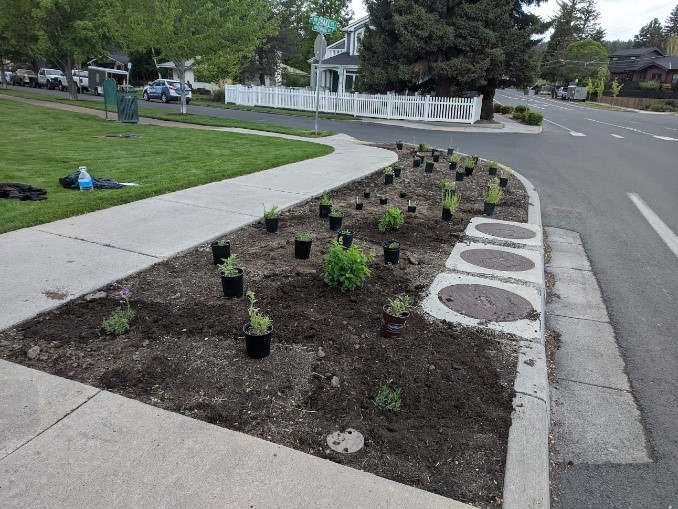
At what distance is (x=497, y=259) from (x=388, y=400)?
307cm

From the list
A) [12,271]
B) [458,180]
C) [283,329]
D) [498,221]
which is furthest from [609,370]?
[458,180]

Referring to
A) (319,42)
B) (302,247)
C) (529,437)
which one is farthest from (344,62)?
(529,437)

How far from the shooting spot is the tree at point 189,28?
20828mm

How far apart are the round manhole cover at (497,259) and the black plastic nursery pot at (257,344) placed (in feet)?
9.20

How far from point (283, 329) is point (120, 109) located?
15830 mm

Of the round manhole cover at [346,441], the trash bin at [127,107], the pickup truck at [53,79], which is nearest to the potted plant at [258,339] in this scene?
the round manhole cover at [346,441]

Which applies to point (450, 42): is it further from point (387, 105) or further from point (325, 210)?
point (325, 210)

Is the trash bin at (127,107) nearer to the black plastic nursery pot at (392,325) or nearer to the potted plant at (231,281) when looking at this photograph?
the potted plant at (231,281)

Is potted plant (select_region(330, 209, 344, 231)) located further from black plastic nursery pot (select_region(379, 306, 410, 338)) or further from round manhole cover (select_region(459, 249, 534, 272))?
black plastic nursery pot (select_region(379, 306, 410, 338))

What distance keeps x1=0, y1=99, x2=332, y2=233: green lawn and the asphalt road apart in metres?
5.46

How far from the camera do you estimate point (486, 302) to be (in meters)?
4.39

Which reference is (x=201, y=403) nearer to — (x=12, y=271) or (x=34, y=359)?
(x=34, y=359)

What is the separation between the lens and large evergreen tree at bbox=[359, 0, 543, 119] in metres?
23.7

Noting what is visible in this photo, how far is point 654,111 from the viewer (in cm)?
5222
